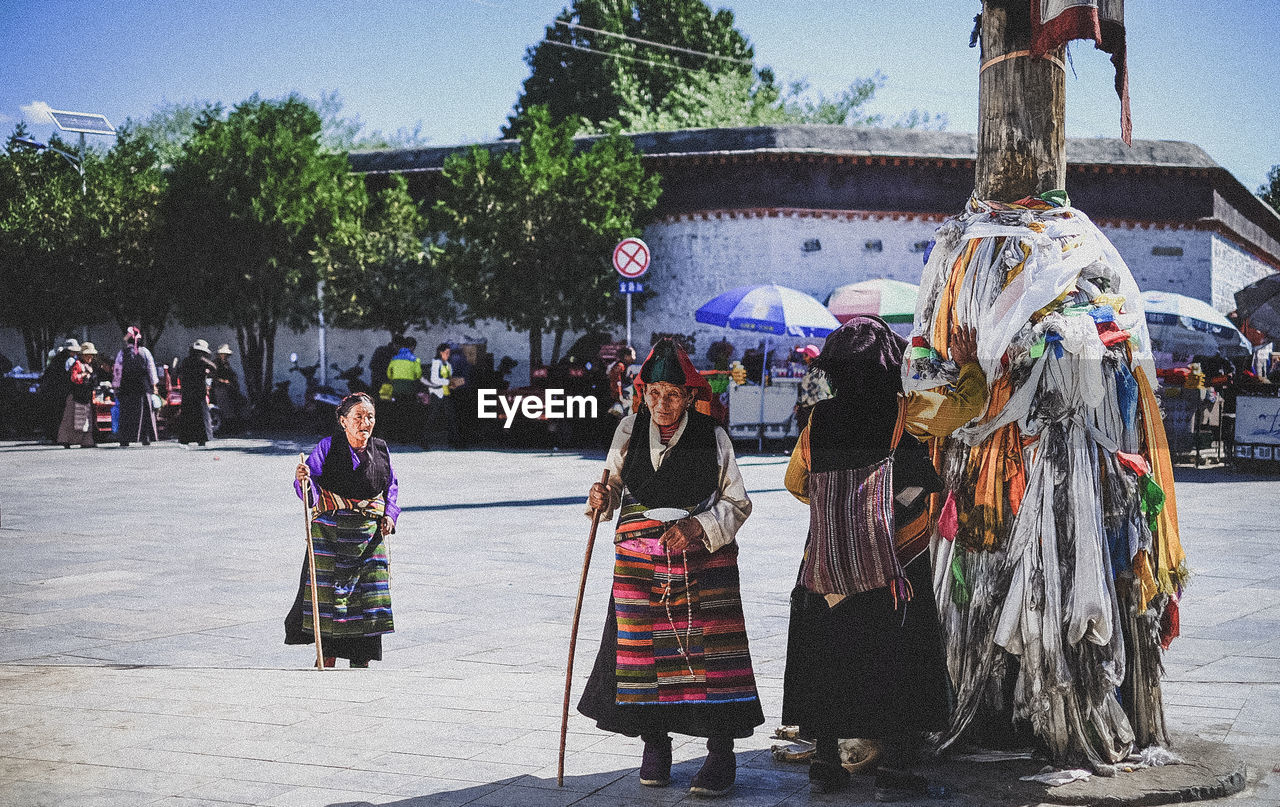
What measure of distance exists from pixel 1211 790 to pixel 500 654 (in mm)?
3423

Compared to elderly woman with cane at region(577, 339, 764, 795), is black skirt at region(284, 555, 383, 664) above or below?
below

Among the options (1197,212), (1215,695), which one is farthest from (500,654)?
(1197,212)

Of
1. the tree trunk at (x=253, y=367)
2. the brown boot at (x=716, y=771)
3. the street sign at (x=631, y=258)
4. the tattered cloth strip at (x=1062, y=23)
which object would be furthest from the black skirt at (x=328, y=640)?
the tree trunk at (x=253, y=367)

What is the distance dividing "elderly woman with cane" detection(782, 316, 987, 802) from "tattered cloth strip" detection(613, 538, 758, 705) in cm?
22

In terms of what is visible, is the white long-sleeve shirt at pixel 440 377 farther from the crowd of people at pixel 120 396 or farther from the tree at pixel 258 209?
the tree at pixel 258 209

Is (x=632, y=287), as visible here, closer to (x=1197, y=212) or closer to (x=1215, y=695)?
(x=1197, y=212)

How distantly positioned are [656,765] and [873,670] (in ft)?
2.73

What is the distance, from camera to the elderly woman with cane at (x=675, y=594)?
174 inches

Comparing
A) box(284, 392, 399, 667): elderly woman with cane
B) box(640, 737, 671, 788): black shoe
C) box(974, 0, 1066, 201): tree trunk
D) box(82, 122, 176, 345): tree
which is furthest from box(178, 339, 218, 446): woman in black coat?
box(974, 0, 1066, 201): tree trunk

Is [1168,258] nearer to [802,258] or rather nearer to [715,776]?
[802,258]

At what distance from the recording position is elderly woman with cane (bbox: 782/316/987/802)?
429cm

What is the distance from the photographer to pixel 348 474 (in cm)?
→ 631

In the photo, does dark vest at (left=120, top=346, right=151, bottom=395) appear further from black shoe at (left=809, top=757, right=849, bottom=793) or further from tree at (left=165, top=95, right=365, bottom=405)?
black shoe at (left=809, top=757, right=849, bottom=793)

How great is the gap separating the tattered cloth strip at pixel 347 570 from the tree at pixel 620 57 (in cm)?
3469
